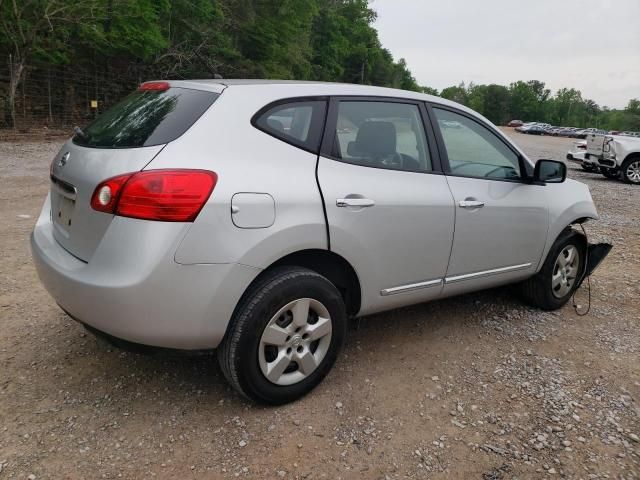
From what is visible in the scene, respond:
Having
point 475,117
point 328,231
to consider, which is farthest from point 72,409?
point 475,117

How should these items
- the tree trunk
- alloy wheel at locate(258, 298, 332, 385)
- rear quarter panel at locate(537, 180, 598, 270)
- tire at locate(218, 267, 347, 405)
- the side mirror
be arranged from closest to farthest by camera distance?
1. tire at locate(218, 267, 347, 405)
2. alloy wheel at locate(258, 298, 332, 385)
3. the side mirror
4. rear quarter panel at locate(537, 180, 598, 270)
5. the tree trunk

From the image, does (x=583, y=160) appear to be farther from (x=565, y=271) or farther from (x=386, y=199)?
(x=386, y=199)

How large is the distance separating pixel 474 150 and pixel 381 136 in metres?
0.85

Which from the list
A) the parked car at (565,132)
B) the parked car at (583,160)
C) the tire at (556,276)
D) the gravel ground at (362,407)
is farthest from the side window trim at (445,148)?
the parked car at (565,132)

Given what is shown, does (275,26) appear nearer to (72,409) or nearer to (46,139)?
(46,139)

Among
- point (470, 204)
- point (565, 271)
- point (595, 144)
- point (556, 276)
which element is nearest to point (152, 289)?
point (470, 204)

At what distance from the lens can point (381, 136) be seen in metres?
3.18

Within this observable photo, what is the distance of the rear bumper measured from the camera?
228cm

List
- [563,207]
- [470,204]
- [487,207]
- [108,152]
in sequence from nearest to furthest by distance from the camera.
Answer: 1. [108,152]
2. [470,204]
3. [487,207]
4. [563,207]

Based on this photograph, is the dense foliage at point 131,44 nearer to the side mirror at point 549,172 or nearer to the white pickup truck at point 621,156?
the white pickup truck at point 621,156

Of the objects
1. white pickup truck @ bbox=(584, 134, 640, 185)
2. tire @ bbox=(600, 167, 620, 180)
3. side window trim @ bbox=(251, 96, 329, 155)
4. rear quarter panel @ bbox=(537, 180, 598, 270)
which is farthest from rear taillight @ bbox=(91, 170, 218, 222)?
tire @ bbox=(600, 167, 620, 180)

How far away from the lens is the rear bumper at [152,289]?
228 centimetres

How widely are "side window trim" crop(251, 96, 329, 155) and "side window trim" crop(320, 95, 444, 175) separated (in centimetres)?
2

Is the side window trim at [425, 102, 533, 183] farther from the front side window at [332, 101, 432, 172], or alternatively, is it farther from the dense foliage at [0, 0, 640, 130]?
the dense foliage at [0, 0, 640, 130]
